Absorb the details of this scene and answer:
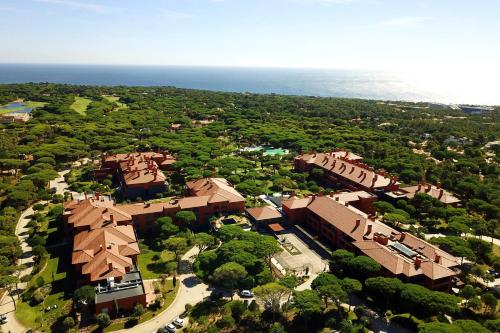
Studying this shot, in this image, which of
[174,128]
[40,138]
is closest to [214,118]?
[174,128]

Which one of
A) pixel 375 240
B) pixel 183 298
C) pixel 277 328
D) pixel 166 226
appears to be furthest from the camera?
Result: pixel 166 226

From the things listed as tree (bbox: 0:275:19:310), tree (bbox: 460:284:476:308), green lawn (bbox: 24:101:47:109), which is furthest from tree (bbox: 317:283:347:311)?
green lawn (bbox: 24:101:47:109)

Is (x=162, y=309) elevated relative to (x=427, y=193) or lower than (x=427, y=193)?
lower

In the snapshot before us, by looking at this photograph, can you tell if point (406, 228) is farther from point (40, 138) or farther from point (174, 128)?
point (40, 138)

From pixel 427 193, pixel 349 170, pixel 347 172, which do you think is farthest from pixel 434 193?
pixel 347 172

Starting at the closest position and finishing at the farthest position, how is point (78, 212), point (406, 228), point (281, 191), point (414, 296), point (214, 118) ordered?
point (414, 296) → point (78, 212) → point (406, 228) → point (281, 191) → point (214, 118)

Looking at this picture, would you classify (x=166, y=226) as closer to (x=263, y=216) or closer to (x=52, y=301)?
(x=263, y=216)
